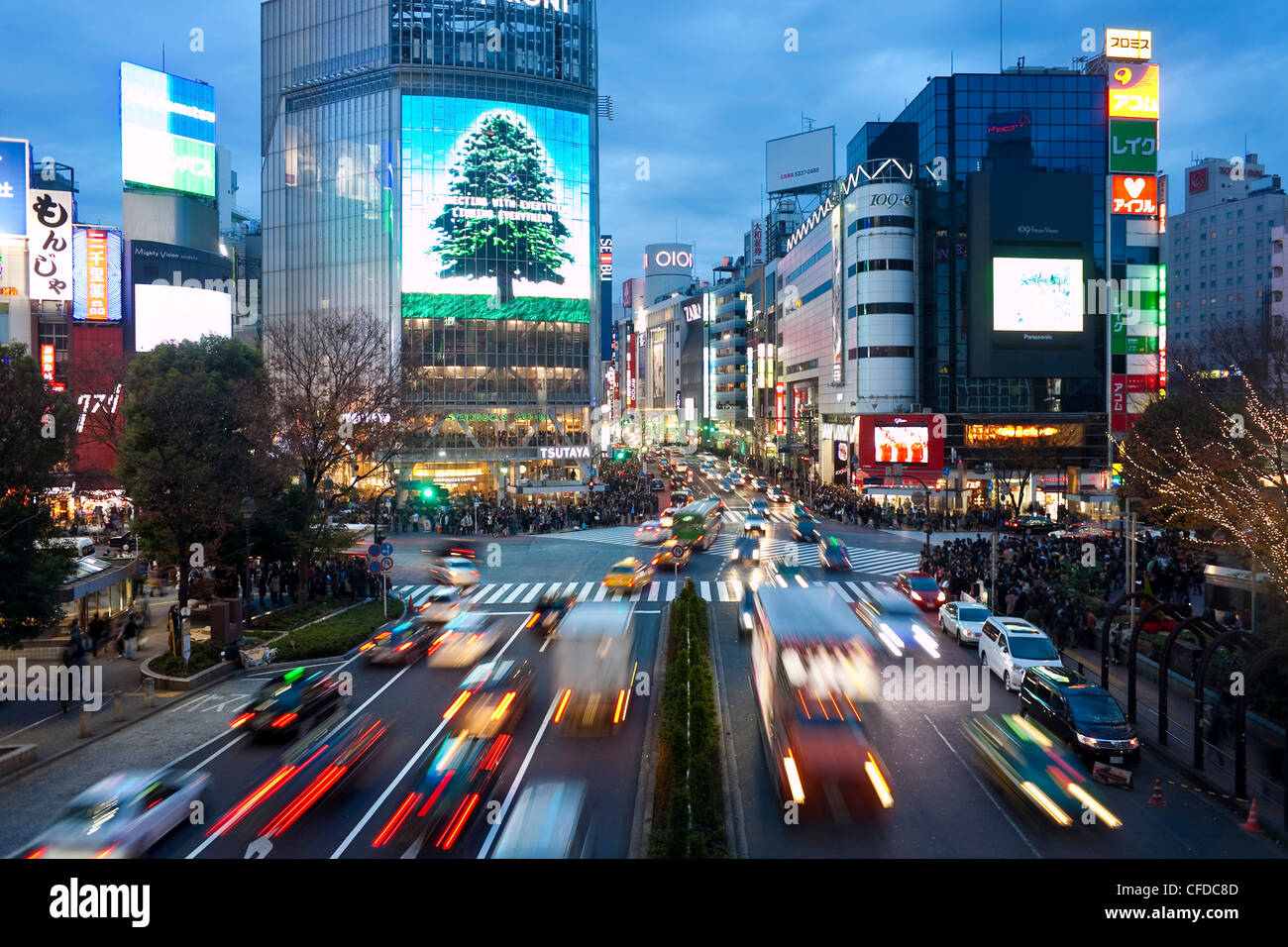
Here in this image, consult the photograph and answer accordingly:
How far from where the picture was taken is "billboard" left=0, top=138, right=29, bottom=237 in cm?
6581

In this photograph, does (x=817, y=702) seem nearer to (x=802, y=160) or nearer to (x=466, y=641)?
(x=466, y=641)

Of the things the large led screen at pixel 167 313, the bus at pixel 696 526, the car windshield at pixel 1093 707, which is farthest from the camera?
the large led screen at pixel 167 313

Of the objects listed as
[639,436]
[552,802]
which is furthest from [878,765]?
[639,436]

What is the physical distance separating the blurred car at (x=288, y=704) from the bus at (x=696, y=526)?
27.0 meters

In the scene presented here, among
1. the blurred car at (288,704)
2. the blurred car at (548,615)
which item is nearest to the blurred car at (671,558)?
the blurred car at (548,615)

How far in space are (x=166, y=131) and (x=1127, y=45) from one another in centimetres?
9276

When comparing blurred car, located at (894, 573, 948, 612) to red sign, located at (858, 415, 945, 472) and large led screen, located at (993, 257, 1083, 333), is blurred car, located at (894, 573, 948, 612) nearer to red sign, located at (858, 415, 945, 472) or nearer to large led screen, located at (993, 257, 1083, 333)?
red sign, located at (858, 415, 945, 472)

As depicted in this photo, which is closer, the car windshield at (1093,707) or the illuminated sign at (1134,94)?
the car windshield at (1093,707)

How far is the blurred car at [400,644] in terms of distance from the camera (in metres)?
23.5

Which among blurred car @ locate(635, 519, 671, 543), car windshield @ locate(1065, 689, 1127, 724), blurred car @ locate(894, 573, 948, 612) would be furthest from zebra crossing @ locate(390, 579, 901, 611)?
car windshield @ locate(1065, 689, 1127, 724)

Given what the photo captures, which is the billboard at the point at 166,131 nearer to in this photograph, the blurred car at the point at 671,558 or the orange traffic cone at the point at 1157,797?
the blurred car at the point at 671,558
